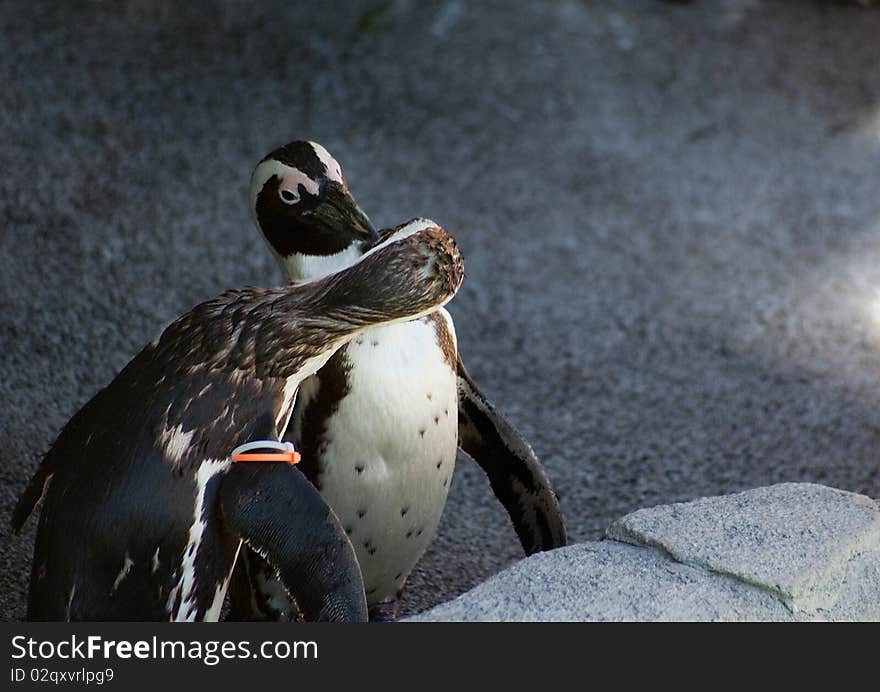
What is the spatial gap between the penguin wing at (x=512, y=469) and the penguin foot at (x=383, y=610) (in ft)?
0.85

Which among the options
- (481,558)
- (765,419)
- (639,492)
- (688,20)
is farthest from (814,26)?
(481,558)

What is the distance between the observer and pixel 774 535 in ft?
5.86

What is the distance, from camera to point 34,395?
2.89 meters

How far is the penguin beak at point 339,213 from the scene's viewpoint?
79.6 inches

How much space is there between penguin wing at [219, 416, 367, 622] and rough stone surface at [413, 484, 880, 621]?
12cm

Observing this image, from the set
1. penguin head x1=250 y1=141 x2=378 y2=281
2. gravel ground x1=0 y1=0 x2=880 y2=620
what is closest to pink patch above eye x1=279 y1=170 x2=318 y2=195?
penguin head x1=250 y1=141 x2=378 y2=281

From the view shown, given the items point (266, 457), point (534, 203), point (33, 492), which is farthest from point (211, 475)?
point (534, 203)

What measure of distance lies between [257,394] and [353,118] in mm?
2723

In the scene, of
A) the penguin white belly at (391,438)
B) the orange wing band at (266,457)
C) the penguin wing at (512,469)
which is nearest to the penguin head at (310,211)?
the penguin white belly at (391,438)

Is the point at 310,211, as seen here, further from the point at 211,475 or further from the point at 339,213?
the point at 211,475

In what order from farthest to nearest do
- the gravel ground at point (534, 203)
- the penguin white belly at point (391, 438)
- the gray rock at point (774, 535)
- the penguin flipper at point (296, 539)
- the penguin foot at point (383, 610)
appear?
the gravel ground at point (534, 203) → the penguin foot at point (383, 610) → the penguin white belly at point (391, 438) → the gray rock at point (774, 535) → the penguin flipper at point (296, 539)

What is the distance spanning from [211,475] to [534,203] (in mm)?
2585

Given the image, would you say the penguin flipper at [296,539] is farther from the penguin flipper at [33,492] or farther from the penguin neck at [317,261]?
the penguin neck at [317,261]

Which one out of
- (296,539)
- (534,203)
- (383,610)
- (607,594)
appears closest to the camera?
(296,539)
